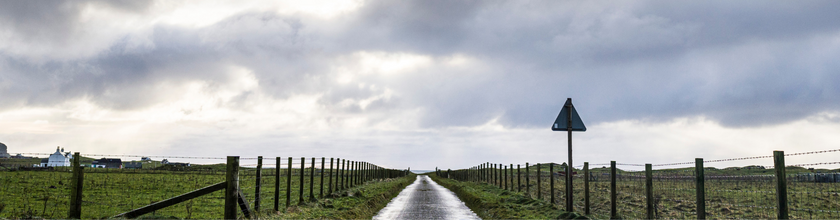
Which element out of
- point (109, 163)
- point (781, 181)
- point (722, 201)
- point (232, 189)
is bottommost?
point (109, 163)

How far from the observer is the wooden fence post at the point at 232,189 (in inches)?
410

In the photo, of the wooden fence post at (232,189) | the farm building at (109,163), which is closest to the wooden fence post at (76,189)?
the wooden fence post at (232,189)

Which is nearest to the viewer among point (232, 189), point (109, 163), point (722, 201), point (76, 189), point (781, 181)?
point (781, 181)

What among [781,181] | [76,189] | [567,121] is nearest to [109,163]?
[76,189]

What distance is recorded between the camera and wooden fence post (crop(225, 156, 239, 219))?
10406 mm

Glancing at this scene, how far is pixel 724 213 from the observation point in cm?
1711

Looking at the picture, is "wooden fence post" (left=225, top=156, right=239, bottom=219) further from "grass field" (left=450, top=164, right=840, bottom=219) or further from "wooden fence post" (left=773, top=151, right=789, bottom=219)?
"wooden fence post" (left=773, top=151, right=789, bottom=219)

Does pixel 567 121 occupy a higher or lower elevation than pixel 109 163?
higher

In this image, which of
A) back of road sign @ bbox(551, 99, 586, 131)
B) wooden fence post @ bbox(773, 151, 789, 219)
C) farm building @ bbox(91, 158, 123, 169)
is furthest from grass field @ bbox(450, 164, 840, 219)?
farm building @ bbox(91, 158, 123, 169)

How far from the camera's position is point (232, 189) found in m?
10.4

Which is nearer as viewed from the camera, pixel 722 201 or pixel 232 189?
pixel 232 189

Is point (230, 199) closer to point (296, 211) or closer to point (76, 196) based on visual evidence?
point (76, 196)

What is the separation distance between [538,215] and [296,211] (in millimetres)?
7173

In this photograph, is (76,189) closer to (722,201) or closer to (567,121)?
(567,121)
